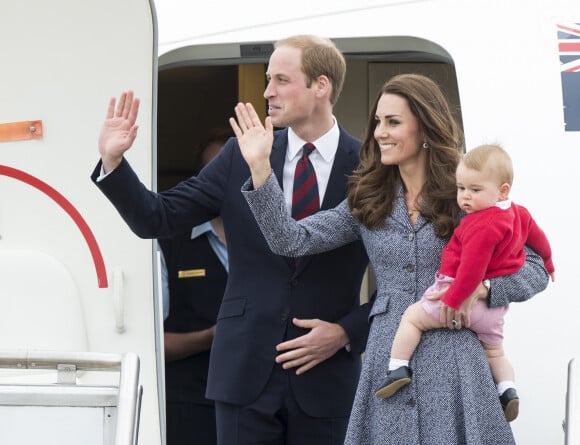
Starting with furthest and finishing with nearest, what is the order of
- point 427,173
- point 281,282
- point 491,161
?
point 281,282
point 427,173
point 491,161

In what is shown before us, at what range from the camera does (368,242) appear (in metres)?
3.61

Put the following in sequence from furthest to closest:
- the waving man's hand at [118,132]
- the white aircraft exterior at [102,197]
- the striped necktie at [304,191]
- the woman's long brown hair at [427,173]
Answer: the white aircraft exterior at [102,197] → the striped necktie at [304,191] → the waving man's hand at [118,132] → the woman's long brown hair at [427,173]

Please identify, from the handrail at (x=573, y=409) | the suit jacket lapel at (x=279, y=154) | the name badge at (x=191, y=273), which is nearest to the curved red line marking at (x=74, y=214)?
the suit jacket lapel at (x=279, y=154)

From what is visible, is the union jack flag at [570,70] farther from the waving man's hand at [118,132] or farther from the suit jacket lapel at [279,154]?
the waving man's hand at [118,132]

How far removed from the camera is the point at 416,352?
11.3ft

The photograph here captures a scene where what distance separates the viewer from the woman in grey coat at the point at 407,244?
339cm

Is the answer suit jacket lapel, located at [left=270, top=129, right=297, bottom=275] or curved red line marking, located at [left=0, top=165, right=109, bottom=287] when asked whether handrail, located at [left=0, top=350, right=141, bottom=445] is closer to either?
suit jacket lapel, located at [left=270, top=129, right=297, bottom=275]

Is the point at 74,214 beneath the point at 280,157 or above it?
beneath

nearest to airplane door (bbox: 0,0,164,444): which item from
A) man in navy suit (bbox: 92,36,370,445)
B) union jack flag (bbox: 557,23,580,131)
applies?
man in navy suit (bbox: 92,36,370,445)

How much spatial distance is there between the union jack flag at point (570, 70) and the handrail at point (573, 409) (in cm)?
136

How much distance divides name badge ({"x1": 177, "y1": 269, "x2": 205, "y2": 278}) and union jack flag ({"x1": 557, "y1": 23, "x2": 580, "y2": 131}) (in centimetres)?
149

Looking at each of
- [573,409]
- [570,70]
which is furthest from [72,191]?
[573,409]

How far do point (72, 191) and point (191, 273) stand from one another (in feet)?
2.97

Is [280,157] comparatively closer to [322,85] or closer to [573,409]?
[322,85]
